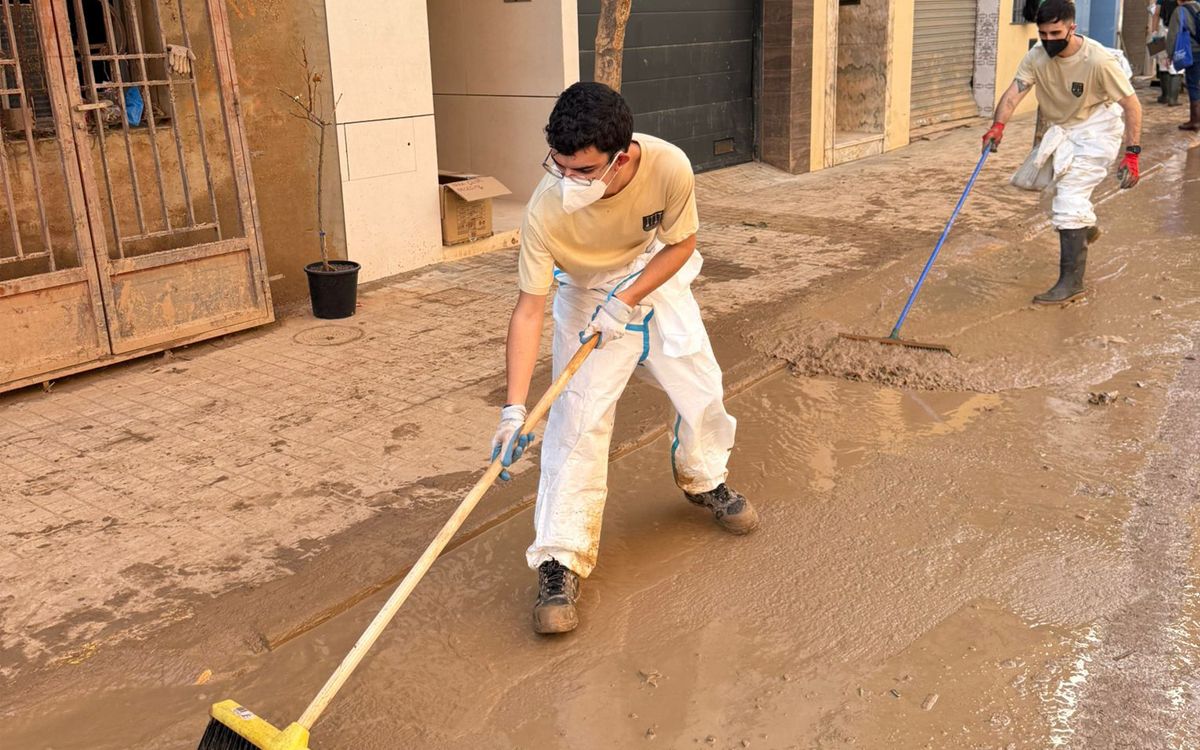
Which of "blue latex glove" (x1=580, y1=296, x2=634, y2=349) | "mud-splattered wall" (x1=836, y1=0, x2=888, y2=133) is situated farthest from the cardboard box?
"mud-splattered wall" (x1=836, y1=0, x2=888, y2=133)

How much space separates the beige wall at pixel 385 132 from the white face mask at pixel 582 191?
4.47 metres

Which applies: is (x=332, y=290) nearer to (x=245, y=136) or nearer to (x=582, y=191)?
(x=245, y=136)

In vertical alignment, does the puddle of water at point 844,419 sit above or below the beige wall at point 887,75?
below

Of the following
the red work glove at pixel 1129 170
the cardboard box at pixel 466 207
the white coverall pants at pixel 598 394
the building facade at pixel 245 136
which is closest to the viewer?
the white coverall pants at pixel 598 394

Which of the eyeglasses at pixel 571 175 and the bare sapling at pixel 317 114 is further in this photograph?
the bare sapling at pixel 317 114

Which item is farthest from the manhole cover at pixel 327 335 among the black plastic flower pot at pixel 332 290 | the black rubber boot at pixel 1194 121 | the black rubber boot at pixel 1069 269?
the black rubber boot at pixel 1194 121

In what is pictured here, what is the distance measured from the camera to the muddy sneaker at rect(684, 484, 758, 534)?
412 centimetres

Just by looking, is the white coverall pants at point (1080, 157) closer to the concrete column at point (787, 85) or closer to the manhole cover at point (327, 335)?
the manhole cover at point (327, 335)

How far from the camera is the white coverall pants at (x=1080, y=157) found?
22.1ft

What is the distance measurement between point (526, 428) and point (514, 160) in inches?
277

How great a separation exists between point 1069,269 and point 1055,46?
1.36 m

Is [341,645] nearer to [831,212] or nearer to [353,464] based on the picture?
[353,464]

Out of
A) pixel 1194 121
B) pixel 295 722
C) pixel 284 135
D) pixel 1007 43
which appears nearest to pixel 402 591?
pixel 295 722

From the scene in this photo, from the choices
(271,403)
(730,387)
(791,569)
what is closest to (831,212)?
(730,387)
